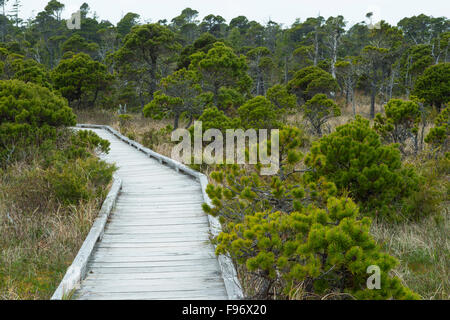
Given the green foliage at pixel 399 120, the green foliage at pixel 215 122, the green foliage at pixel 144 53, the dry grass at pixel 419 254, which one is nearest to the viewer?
the dry grass at pixel 419 254

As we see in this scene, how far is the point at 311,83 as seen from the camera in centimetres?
1973

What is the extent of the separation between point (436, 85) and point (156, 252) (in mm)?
15544

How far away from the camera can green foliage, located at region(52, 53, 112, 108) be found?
22.0 metres

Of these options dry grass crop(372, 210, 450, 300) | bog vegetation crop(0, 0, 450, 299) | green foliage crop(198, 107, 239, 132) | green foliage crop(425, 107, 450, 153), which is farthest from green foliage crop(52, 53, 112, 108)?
dry grass crop(372, 210, 450, 300)

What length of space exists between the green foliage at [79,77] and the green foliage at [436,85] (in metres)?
17.6

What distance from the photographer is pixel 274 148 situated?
14.2 ft

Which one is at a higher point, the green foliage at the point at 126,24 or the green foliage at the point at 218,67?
the green foliage at the point at 126,24

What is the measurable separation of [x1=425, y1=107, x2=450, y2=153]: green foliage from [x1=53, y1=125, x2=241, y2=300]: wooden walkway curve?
5116mm

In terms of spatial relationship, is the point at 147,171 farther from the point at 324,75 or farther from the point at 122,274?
the point at 324,75

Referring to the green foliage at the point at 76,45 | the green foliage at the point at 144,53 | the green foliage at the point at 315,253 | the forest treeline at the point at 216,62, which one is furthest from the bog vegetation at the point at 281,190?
the green foliage at the point at 76,45

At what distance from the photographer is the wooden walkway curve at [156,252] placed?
141 inches

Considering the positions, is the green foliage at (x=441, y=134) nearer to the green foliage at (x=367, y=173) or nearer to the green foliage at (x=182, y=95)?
the green foliage at (x=367, y=173)
